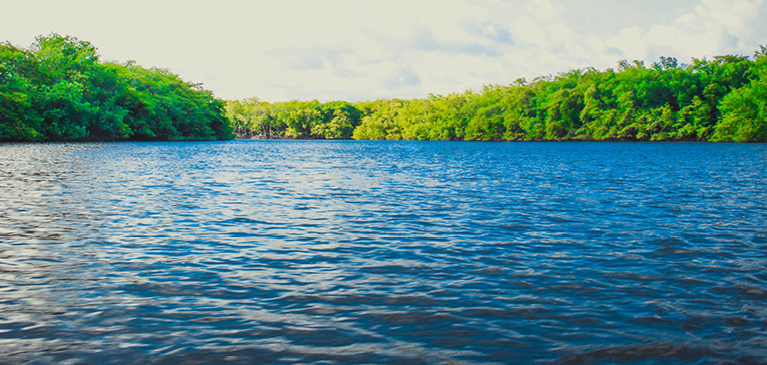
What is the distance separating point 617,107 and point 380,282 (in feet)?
391

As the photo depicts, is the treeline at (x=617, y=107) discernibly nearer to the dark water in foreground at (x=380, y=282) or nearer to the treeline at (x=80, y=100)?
the treeline at (x=80, y=100)

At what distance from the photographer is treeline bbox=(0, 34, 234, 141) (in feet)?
217

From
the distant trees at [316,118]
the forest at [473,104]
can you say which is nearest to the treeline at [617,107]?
the forest at [473,104]

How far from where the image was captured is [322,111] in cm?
19562

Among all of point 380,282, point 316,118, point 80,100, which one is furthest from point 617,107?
point 380,282

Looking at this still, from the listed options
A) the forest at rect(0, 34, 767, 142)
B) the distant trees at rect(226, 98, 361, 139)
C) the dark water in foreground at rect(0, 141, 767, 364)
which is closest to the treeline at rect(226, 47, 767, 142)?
the forest at rect(0, 34, 767, 142)

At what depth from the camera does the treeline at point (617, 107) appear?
94.3 meters

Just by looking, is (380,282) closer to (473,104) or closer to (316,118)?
(473,104)

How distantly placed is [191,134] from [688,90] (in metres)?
99.6

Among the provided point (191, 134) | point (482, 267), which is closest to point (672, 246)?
point (482, 267)

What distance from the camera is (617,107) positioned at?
11575 cm

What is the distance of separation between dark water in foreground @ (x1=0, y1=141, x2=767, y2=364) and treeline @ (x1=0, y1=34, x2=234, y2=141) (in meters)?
58.8

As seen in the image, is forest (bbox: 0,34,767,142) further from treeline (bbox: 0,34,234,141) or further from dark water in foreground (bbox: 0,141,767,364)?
dark water in foreground (bbox: 0,141,767,364)

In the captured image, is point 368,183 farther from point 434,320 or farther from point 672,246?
point 434,320
